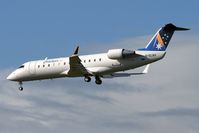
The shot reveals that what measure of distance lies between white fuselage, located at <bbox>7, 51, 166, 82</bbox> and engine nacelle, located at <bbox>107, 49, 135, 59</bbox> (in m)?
0.46

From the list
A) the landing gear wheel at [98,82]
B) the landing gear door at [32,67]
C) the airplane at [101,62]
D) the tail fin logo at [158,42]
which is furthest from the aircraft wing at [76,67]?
the tail fin logo at [158,42]

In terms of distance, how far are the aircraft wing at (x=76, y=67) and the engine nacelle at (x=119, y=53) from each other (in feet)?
11.2

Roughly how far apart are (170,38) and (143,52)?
366 centimetres

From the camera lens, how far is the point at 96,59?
105812 mm

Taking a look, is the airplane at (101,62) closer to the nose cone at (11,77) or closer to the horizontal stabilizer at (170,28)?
the horizontal stabilizer at (170,28)

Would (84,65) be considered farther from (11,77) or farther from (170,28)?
(11,77)

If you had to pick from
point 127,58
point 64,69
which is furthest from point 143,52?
point 64,69

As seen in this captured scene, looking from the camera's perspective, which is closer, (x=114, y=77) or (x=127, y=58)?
(x=127, y=58)

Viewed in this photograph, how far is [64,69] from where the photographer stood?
10781cm

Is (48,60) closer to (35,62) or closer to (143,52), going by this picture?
(35,62)

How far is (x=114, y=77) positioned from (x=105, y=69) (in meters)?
8.68

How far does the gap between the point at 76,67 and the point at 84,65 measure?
1.11 metres

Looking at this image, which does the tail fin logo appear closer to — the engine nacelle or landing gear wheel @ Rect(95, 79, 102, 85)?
the engine nacelle

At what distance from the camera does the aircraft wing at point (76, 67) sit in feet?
341
